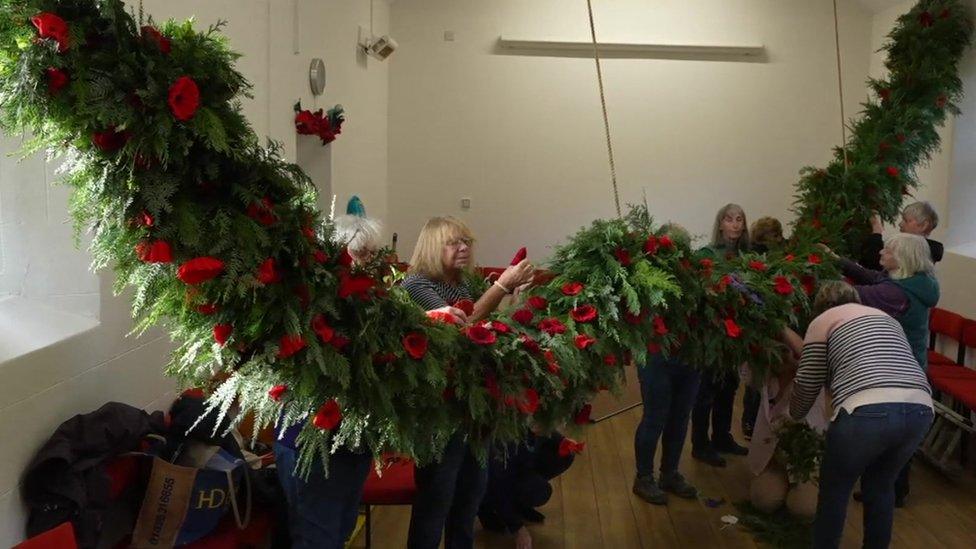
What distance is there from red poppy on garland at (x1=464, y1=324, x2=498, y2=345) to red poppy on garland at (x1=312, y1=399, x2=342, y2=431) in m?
0.53

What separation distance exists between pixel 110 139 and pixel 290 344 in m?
0.60

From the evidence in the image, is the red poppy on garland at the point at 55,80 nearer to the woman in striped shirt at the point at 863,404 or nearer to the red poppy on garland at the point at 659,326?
the red poppy on garland at the point at 659,326

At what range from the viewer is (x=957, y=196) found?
5992 mm

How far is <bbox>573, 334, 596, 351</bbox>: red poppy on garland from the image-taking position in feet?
9.48

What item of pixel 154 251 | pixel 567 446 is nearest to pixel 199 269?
pixel 154 251

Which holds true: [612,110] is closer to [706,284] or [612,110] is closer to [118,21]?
[706,284]

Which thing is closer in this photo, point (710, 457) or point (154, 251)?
point (154, 251)

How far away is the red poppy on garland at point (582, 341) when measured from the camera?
2891 millimetres

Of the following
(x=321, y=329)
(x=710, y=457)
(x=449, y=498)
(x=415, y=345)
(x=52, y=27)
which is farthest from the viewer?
(x=710, y=457)

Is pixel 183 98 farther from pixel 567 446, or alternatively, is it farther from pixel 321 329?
pixel 567 446

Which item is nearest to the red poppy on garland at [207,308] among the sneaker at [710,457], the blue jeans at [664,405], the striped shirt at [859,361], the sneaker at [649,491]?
the striped shirt at [859,361]

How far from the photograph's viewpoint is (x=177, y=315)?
2.12 m

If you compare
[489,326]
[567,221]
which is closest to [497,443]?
[489,326]

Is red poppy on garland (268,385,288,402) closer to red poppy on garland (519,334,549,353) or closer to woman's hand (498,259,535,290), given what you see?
red poppy on garland (519,334,549,353)
